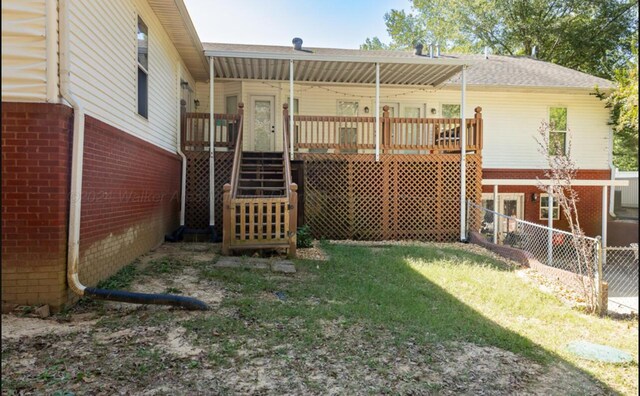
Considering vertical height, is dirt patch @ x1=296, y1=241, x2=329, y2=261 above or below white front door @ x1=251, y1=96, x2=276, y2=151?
below

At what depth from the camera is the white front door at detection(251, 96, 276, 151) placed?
1245 centimetres

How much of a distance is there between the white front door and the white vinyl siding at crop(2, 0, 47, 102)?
854cm

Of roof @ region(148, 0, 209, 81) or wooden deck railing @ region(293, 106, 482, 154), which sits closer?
roof @ region(148, 0, 209, 81)

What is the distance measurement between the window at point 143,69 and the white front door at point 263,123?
17.2 feet

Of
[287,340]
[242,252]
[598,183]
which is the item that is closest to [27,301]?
[287,340]

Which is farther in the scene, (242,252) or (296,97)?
(296,97)

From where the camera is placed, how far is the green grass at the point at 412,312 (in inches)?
155

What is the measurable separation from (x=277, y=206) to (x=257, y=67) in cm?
508

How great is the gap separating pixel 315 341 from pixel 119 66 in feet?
15.8

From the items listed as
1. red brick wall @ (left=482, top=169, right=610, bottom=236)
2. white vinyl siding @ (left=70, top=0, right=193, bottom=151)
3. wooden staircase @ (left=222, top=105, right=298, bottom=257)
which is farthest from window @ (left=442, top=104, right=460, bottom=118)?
white vinyl siding @ (left=70, top=0, right=193, bottom=151)

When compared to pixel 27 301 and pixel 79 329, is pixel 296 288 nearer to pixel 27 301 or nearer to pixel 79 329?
pixel 79 329

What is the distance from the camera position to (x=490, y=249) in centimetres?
962

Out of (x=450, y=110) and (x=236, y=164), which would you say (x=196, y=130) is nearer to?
(x=236, y=164)

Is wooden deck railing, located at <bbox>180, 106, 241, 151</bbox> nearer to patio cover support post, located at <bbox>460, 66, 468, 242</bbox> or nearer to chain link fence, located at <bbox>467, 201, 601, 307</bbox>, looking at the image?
patio cover support post, located at <bbox>460, 66, 468, 242</bbox>
